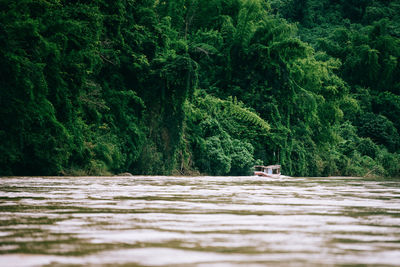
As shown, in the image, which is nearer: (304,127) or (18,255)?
(18,255)

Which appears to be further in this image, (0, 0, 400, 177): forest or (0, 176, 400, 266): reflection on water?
(0, 0, 400, 177): forest

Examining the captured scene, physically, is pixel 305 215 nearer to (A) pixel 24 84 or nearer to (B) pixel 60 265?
(B) pixel 60 265

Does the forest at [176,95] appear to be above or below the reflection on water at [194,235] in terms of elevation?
above

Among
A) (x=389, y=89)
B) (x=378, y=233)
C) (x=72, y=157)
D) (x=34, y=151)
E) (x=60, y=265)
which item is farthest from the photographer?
(x=389, y=89)

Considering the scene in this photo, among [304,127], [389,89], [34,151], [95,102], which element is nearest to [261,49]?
[304,127]

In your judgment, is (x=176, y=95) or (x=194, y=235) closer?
(x=194, y=235)

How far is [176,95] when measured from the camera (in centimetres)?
2536

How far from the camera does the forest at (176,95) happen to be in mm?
16750

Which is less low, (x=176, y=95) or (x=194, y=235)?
(x=176, y=95)

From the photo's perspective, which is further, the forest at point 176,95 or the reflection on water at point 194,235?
the forest at point 176,95

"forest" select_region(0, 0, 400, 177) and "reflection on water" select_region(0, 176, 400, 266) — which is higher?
"forest" select_region(0, 0, 400, 177)

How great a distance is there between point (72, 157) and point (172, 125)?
7006 millimetres

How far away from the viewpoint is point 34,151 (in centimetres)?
1745

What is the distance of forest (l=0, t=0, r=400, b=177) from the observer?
659 inches
